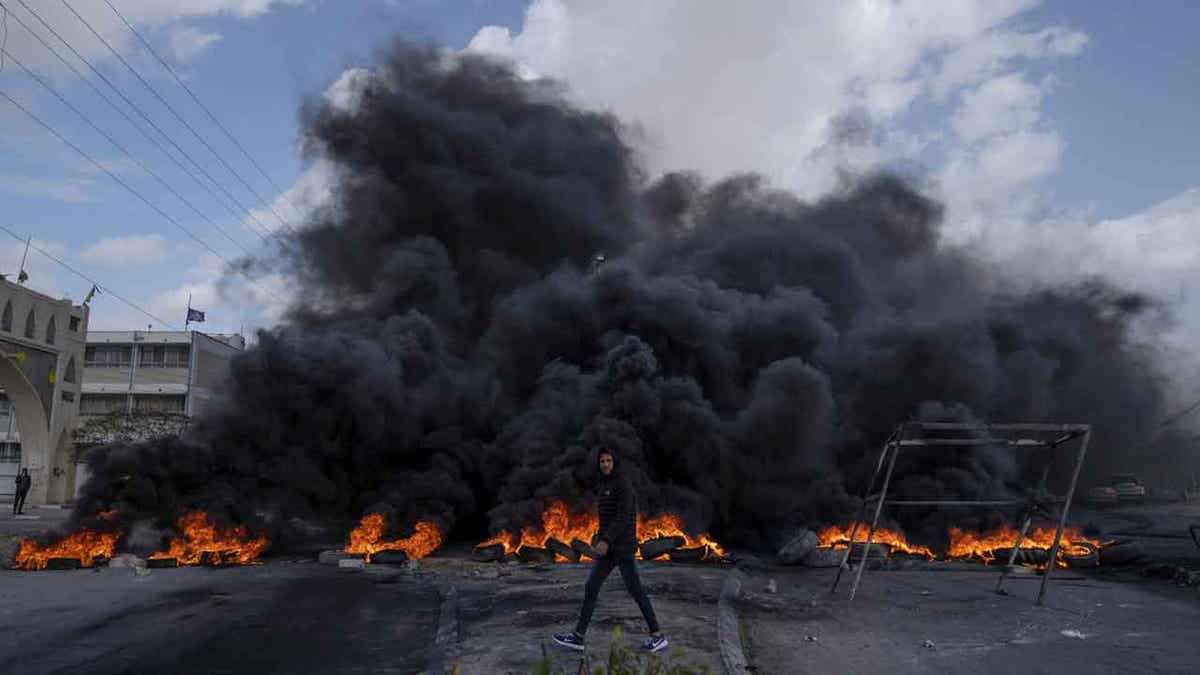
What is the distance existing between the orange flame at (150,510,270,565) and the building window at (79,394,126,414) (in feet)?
167

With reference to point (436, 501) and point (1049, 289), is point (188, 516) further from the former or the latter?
point (1049, 289)

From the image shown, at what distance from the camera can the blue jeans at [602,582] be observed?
7.66 m

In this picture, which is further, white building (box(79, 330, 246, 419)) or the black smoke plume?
white building (box(79, 330, 246, 419))

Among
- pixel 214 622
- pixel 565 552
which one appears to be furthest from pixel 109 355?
pixel 214 622

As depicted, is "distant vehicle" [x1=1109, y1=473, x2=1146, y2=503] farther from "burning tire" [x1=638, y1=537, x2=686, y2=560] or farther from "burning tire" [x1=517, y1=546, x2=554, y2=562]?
"burning tire" [x1=517, y1=546, x2=554, y2=562]

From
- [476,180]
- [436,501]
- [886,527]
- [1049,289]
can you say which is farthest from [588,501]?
[1049,289]

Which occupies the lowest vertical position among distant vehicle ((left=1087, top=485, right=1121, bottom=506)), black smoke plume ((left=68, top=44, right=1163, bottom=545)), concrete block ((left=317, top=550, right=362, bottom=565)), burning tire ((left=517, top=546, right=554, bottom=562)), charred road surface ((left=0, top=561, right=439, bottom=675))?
charred road surface ((left=0, top=561, right=439, bottom=675))

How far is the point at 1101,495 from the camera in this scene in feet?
109

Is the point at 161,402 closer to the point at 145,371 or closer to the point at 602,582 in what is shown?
the point at 145,371

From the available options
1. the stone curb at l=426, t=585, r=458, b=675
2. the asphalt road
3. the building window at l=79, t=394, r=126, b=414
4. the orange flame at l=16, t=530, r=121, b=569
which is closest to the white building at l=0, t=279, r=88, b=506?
the building window at l=79, t=394, r=126, b=414

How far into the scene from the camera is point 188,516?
1741 centimetres

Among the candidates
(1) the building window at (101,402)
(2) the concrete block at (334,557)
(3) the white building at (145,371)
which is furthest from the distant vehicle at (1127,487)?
(1) the building window at (101,402)

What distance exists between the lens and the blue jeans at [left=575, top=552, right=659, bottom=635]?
7664mm

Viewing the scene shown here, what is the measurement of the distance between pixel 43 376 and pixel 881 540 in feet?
123
